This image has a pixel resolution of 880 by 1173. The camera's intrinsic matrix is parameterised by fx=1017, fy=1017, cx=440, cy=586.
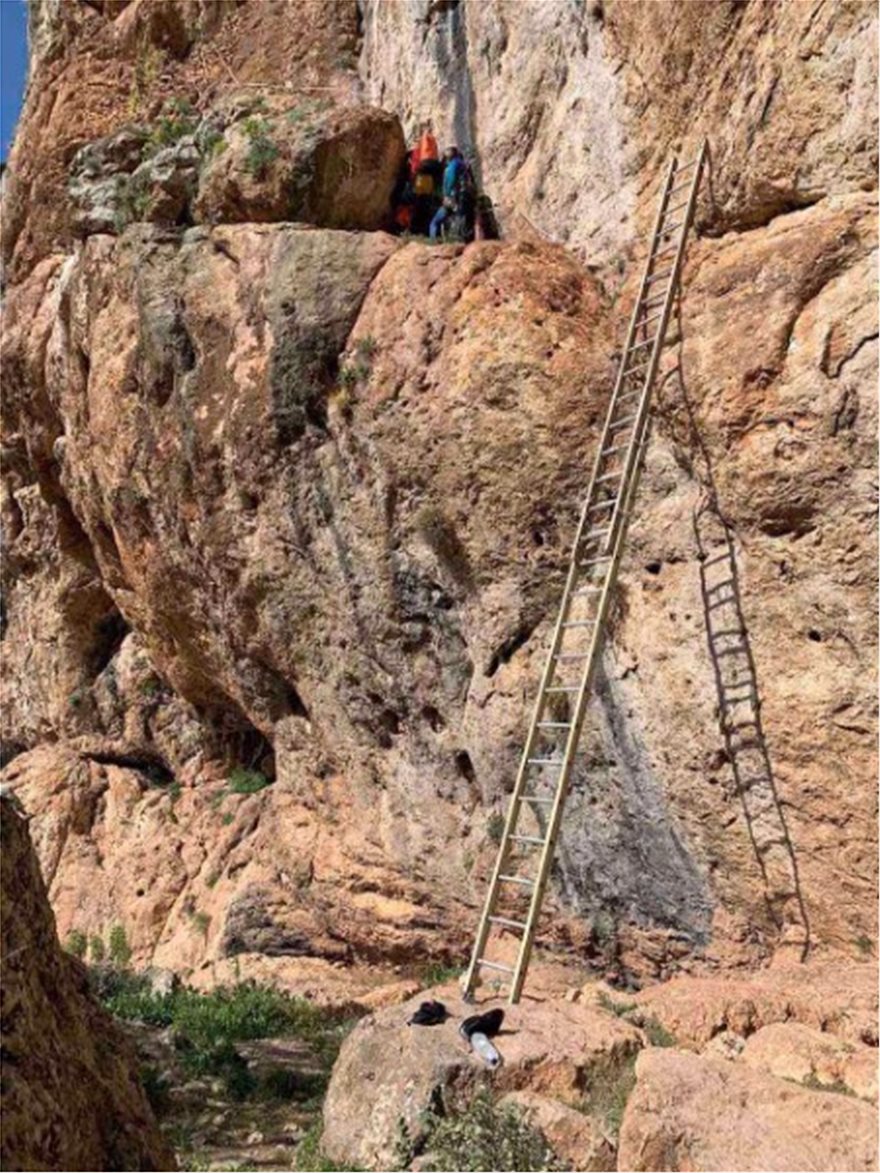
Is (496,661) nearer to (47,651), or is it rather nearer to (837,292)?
(837,292)

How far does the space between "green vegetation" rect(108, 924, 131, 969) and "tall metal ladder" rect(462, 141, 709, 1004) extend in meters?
6.85

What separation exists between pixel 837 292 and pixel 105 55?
1474cm

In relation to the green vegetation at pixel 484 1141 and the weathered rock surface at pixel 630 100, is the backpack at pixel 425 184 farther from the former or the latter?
the green vegetation at pixel 484 1141

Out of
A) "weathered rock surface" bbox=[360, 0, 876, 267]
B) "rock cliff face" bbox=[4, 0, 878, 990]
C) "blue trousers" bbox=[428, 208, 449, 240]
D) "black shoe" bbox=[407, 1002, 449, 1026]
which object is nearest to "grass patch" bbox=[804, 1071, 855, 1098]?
"rock cliff face" bbox=[4, 0, 878, 990]

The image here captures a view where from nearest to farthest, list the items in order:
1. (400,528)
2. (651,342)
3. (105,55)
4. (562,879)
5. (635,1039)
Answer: (635,1039)
(651,342)
(562,879)
(400,528)
(105,55)

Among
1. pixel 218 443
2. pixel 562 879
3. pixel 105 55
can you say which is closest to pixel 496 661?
pixel 562 879

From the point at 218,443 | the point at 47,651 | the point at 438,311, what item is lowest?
the point at 47,651

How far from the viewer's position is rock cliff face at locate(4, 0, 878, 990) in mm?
7016

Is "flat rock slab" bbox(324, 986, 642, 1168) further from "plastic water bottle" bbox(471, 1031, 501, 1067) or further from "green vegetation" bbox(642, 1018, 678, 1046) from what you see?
"green vegetation" bbox(642, 1018, 678, 1046)

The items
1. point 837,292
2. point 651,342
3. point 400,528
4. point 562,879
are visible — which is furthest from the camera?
point 400,528

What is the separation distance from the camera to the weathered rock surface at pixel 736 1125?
413cm

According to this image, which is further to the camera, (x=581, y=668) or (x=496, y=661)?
(x=496, y=661)

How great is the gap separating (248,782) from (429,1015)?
27.5 feet

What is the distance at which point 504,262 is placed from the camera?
30.2 ft
